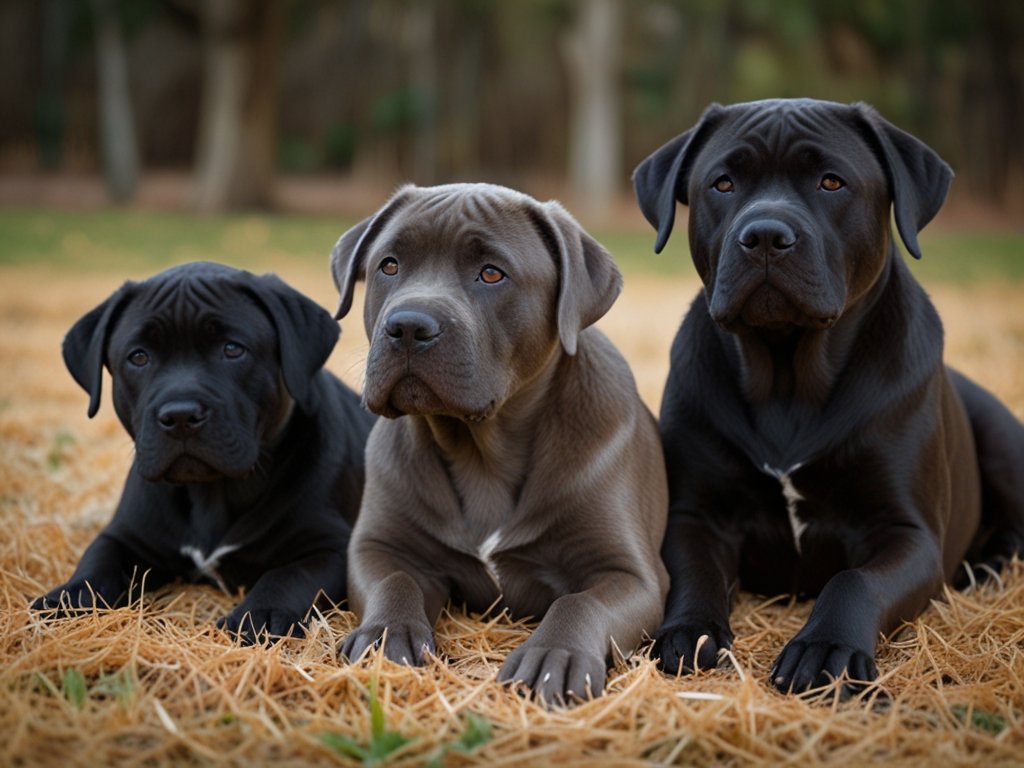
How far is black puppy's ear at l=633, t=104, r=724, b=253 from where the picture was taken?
4.38 meters

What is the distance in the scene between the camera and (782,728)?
124 inches

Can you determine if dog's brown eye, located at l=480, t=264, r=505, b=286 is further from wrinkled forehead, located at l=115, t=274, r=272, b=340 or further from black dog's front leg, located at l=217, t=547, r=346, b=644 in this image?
black dog's front leg, located at l=217, t=547, r=346, b=644

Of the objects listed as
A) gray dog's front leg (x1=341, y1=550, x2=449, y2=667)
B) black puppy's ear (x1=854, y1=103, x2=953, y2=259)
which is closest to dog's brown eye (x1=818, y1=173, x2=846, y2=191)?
black puppy's ear (x1=854, y1=103, x2=953, y2=259)

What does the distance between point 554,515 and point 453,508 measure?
1.20 feet

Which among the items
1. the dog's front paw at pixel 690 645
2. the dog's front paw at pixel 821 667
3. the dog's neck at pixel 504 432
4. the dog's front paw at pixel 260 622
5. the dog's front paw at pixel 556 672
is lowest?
the dog's front paw at pixel 260 622

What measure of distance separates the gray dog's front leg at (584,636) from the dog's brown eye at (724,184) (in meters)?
1.38

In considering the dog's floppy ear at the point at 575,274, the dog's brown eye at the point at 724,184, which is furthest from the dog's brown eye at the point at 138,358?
the dog's brown eye at the point at 724,184

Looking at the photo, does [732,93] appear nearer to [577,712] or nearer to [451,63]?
[451,63]

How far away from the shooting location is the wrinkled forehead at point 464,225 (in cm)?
396

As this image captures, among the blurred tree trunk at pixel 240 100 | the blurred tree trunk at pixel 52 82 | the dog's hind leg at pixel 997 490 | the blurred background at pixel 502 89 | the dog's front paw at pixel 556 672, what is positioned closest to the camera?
the dog's front paw at pixel 556 672

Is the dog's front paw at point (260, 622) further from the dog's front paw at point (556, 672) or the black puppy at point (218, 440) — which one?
the dog's front paw at point (556, 672)

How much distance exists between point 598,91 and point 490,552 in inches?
837

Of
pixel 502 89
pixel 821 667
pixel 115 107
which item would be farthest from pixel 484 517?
pixel 502 89

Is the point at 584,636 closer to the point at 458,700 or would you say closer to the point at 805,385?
the point at 458,700
